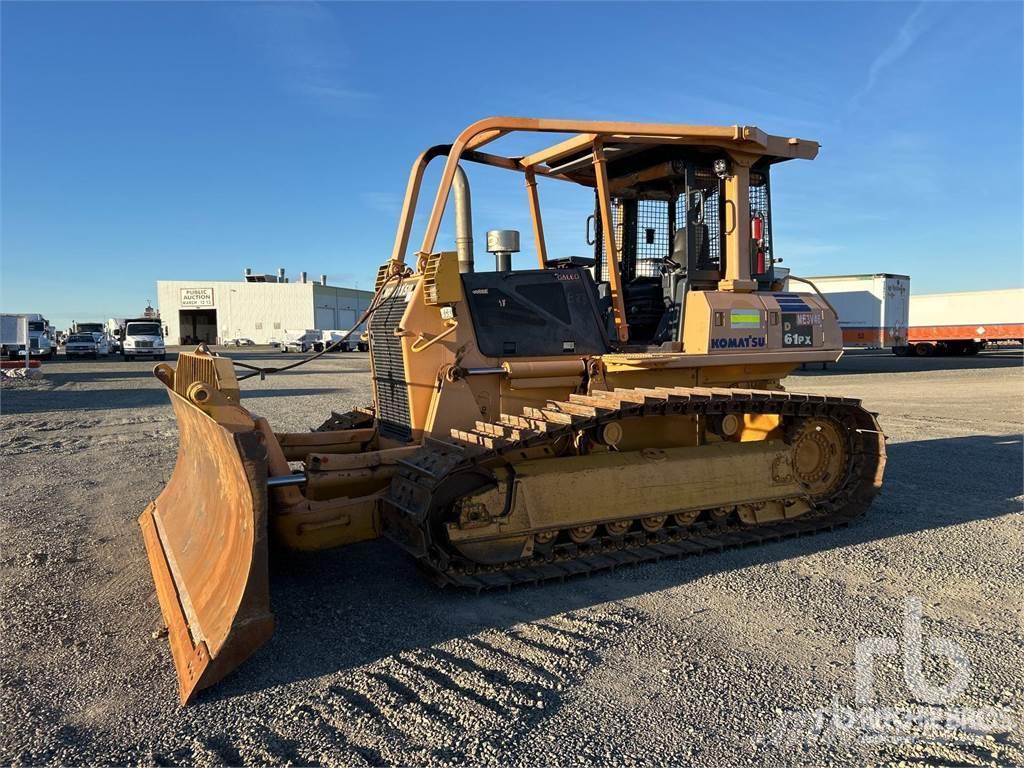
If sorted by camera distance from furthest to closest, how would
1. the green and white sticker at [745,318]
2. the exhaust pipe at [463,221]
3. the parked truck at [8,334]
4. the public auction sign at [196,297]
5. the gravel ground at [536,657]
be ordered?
the public auction sign at [196,297], the parked truck at [8,334], the green and white sticker at [745,318], the exhaust pipe at [463,221], the gravel ground at [536,657]

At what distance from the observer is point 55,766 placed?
2988mm

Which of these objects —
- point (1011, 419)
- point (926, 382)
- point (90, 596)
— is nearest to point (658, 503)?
point (90, 596)

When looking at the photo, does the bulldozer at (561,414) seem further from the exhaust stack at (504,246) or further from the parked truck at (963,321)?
the parked truck at (963,321)

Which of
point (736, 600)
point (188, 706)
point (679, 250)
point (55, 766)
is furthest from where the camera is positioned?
point (679, 250)

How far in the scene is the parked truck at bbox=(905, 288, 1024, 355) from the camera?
35.8m

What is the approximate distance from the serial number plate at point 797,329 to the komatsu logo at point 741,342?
28 centimetres

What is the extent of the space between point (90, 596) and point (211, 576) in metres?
1.31

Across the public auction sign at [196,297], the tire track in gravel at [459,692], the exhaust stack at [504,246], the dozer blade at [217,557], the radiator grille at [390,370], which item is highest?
the public auction sign at [196,297]

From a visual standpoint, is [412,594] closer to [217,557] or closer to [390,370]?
[217,557]

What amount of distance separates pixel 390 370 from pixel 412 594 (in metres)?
1.90

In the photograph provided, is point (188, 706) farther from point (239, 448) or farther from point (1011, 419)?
point (1011, 419)

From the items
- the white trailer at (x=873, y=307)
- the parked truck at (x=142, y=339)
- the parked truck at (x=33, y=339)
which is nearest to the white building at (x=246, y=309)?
the parked truck at (x=33, y=339)

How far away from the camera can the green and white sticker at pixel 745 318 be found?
6258 millimetres

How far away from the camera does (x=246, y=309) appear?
2557 inches
